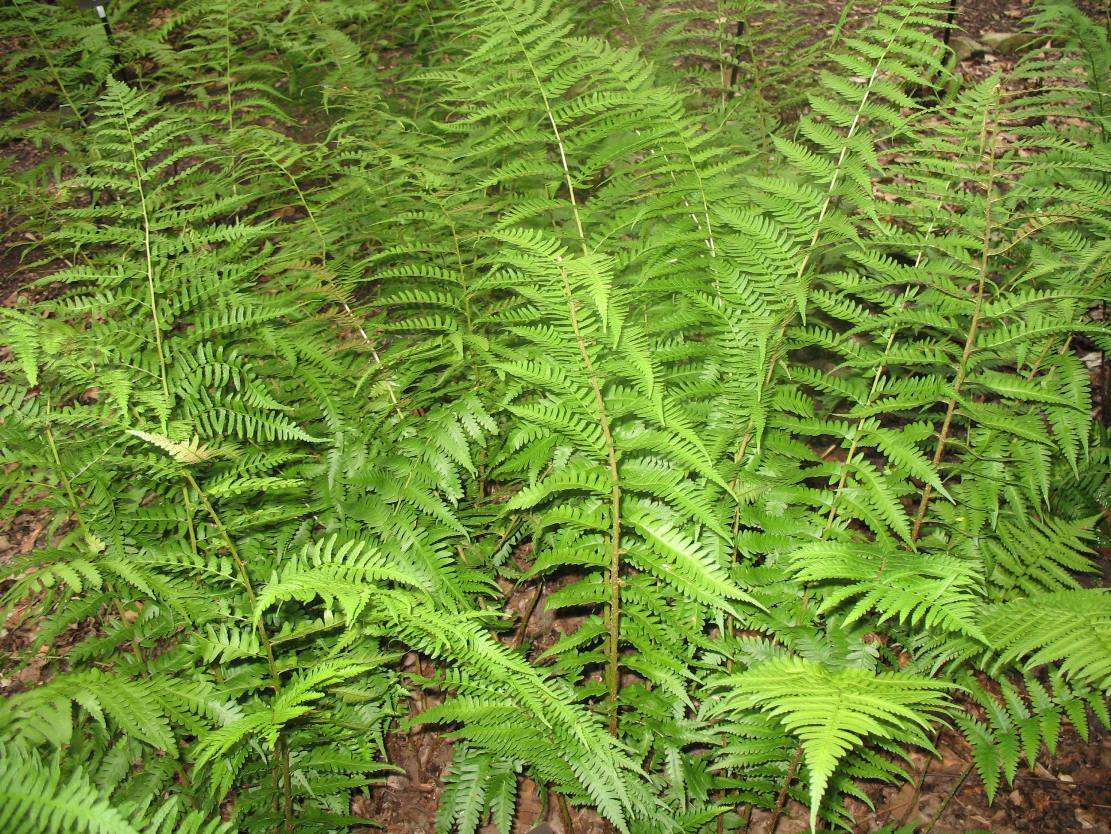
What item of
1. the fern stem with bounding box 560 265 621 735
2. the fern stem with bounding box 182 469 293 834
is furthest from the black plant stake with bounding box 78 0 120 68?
the fern stem with bounding box 560 265 621 735

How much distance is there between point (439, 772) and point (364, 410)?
141cm

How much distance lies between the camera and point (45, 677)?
284 centimetres

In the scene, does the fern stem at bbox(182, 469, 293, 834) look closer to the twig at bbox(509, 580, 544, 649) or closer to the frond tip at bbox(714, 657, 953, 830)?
the twig at bbox(509, 580, 544, 649)

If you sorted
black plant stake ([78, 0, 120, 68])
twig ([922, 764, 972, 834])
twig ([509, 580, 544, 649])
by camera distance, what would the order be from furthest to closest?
black plant stake ([78, 0, 120, 68]), twig ([509, 580, 544, 649]), twig ([922, 764, 972, 834])

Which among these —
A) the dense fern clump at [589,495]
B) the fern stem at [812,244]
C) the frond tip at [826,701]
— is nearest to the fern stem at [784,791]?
the dense fern clump at [589,495]

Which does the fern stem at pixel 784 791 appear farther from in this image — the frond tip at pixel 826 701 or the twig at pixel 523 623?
the twig at pixel 523 623

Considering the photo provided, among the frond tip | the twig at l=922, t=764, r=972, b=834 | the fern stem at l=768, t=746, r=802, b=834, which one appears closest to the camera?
the frond tip

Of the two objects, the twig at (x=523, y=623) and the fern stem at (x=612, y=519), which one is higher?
the fern stem at (x=612, y=519)

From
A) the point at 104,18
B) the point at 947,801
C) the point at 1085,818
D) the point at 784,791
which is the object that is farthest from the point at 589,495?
the point at 104,18

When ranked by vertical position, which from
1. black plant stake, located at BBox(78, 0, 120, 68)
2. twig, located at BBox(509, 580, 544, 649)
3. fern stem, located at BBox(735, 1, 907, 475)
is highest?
black plant stake, located at BBox(78, 0, 120, 68)

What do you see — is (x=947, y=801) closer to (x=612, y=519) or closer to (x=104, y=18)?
(x=612, y=519)

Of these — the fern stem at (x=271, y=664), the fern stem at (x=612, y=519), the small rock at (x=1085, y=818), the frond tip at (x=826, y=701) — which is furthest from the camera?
the small rock at (x=1085, y=818)

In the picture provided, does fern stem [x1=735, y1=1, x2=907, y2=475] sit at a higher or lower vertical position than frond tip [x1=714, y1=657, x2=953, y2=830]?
higher

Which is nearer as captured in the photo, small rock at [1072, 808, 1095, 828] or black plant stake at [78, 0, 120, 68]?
small rock at [1072, 808, 1095, 828]
